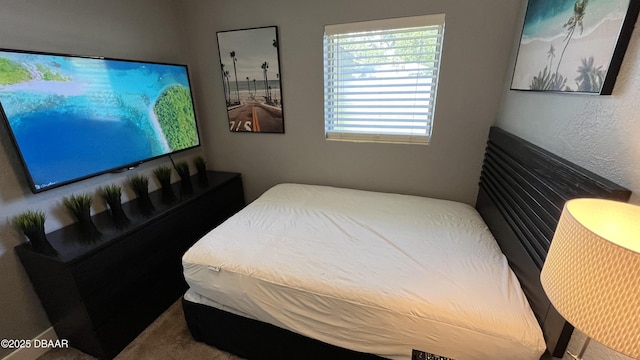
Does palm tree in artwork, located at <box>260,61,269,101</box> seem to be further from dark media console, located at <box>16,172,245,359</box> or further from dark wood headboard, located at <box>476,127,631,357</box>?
dark wood headboard, located at <box>476,127,631,357</box>

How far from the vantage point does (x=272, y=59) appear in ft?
7.32

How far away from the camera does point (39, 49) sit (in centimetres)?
150

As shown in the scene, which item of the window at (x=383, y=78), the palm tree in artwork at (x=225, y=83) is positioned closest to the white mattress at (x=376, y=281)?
the window at (x=383, y=78)

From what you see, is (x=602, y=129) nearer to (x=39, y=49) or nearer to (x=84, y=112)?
(x=84, y=112)

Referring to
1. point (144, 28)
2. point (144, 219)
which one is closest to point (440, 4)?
point (144, 28)

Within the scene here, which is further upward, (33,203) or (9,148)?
(9,148)

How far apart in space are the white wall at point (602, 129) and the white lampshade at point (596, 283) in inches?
9.8

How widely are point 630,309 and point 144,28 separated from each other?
287cm

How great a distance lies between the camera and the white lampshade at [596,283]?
1.52 feet

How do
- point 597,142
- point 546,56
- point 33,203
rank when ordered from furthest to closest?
point 33,203, point 546,56, point 597,142

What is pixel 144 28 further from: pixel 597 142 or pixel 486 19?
pixel 597 142

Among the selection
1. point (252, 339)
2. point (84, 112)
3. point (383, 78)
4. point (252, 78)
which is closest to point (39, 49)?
point (84, 112)

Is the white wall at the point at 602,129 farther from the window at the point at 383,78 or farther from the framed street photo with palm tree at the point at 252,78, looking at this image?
the framed street photo with palm tree at the point at 252,78

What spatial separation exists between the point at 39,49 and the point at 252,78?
1.31m
